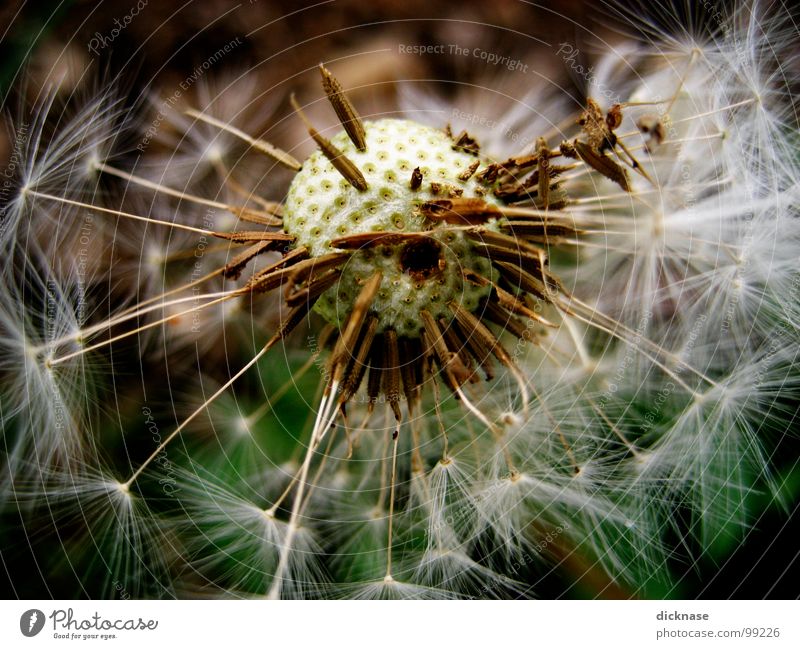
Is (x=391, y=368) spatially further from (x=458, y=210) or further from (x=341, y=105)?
(x=341, y=105)

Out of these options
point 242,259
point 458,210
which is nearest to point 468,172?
point 458,210

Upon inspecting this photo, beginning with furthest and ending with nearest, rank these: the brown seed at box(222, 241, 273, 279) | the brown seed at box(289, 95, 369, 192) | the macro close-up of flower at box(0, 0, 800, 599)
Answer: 1. the macro close-up of flower at box(0, 0, 800, 599)
2. the brown seed at box(222, 241, 273, 279)
3. the brown seed at box(289, 95, 369, 192)

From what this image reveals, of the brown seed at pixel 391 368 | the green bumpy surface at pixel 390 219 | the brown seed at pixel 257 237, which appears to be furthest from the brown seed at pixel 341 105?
the brown seed at pixel 391 368

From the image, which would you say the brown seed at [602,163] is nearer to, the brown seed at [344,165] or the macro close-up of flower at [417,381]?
the macro close-up of flower at [417,381]

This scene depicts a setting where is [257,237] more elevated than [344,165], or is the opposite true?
[344,165]

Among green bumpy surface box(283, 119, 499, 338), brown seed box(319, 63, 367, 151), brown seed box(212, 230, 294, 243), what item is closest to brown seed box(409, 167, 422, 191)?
green bumpy surface box(283, 119, 499, 338)

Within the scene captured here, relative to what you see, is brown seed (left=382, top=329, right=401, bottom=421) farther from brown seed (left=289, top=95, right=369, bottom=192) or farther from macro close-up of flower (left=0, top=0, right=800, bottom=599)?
brown seed (left=289, top=95, right=369, bottom=192)
